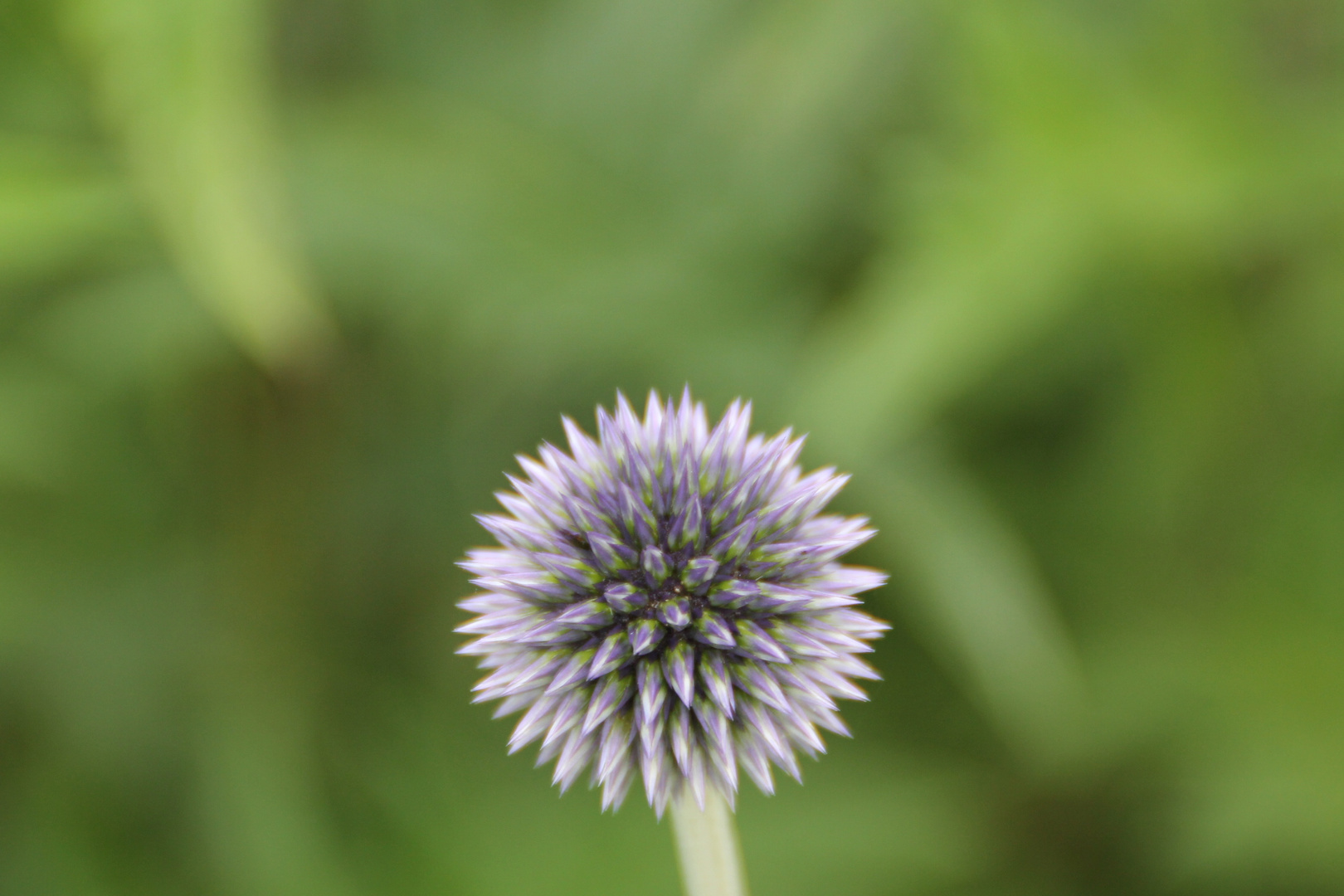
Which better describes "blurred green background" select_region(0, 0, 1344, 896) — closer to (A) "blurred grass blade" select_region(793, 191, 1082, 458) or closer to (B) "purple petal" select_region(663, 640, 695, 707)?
(A) "blurred grass blade" select_region(793, 191, 1082, 458)

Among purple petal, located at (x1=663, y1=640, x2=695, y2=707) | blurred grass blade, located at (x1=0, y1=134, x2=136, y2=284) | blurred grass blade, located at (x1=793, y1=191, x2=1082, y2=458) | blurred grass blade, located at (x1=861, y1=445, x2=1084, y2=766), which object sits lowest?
purple petal, located at (x1=663, y1=640, x2=695, y2=707)

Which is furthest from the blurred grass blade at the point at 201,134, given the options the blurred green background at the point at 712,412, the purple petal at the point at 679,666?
the purple petal at the point at 679,666

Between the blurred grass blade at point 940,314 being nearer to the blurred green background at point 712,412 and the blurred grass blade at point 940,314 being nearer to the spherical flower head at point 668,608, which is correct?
the blurred green background at point 712,412

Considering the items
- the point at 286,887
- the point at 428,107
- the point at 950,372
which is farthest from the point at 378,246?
the point at 286,887

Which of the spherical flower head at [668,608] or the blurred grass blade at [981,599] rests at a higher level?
the blurred grass blade at [981,599]

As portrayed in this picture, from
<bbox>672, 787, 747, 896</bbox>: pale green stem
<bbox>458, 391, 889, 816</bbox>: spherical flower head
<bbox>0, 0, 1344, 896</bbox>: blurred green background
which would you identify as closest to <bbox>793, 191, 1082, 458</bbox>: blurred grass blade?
<bbox>0, 0, 1344, 896</bbox>: blurred green background

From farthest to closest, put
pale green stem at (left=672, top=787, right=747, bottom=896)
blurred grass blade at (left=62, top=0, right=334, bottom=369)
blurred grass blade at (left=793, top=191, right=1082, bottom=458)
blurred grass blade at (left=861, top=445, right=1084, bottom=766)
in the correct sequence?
blurred grass blade at (left=861, top=445, right=1084, bottom=766) → blurred grass blade at (left=793, top=191, right=1082, bottom=458) → blurred grass blade at (left=62, top=0, right=334, bottom=369) → pale green stem at (left=672, top=787, right=747, bottom=896)
